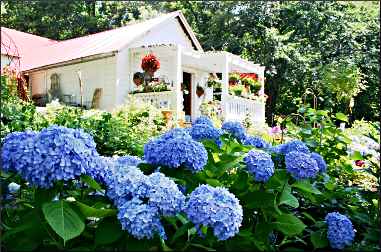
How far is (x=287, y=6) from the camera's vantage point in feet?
77.4

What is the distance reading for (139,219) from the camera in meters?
1.44

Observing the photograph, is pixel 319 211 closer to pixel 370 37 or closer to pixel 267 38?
pixel 267 38

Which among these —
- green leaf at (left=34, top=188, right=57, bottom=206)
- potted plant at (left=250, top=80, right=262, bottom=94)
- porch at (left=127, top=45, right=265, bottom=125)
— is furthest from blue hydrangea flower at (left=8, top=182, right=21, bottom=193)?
potted plant at (left=250, top=80, right=262, bottom=94)

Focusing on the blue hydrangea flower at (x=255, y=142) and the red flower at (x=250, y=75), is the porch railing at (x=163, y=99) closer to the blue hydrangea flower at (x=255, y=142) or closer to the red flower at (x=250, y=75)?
the red flower at (x=250, y=75)

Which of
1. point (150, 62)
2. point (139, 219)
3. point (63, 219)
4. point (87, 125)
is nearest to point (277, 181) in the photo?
point (139, 219)

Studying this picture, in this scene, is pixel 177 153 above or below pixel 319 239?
above

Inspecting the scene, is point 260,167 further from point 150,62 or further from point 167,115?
point 150,62

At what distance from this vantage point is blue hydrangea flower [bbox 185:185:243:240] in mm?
1448

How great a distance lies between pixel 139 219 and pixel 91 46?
48.3 ft

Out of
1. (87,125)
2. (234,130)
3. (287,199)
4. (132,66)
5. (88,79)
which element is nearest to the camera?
(287,199)

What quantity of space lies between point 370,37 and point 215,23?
7749 millimetres

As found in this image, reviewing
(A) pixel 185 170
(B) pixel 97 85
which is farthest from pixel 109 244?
(B) pixel 97 85

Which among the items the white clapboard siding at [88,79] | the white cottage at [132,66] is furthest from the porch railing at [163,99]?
the white clapboard siding at [88,79]

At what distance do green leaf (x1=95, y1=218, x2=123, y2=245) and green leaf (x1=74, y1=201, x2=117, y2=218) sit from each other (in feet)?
0.09
